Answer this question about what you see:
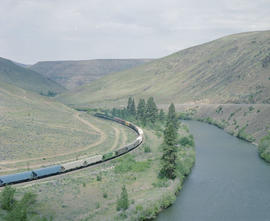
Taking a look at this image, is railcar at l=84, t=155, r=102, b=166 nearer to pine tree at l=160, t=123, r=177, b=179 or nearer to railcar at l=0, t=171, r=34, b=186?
railcar at l=0, t=171, r=34, b=186

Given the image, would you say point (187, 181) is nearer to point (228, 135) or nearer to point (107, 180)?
point (107, 180)

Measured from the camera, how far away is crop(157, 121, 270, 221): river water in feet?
128

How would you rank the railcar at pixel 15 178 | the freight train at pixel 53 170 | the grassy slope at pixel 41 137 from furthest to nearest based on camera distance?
the grassy slope at pixel 41 137 < the freight train at pixel 53 170 < the railcar at pixel 15 178

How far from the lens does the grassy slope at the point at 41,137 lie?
59725mm

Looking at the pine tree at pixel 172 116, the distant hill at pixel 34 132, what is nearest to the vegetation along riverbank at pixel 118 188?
the distant hill at pixel 34 132

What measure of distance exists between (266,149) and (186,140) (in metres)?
18.2

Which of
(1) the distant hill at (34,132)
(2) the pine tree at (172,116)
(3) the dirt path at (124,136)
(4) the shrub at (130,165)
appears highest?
(2) the pine tree at (172,116)

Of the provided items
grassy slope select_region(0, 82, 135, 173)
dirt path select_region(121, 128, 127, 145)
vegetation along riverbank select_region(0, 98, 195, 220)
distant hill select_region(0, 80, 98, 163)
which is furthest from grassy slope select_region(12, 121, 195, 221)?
dirt path select_region(121, 128, 127, 145)

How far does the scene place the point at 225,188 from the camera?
47.9m

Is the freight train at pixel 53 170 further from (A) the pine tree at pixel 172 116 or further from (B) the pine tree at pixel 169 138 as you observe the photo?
(A) the pine tree at pixel 172 116

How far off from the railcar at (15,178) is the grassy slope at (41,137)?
28.0 ft

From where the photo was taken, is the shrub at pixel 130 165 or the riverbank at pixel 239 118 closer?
the shrub at pixel 130 165

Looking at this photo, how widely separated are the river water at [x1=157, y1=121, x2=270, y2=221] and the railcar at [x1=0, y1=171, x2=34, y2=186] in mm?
20519

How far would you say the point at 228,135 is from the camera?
306 feet
